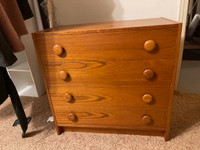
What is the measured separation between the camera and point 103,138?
1.05m

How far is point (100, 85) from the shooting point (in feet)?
3.04

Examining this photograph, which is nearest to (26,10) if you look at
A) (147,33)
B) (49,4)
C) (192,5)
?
(49,4)

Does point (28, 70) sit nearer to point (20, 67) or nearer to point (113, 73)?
point (20, 67)

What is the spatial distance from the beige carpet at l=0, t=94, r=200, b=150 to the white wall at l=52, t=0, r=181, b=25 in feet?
2.37

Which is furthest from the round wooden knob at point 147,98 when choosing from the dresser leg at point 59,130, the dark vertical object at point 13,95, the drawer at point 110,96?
the dark vertical object at point 13,95

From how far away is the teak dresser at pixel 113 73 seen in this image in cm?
79

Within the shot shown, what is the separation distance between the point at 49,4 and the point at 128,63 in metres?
0.86

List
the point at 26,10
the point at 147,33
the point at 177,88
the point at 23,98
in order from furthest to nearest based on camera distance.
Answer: the point at 23,98 < the point at 177,88 < the point at 26,10 < the point at 147,33

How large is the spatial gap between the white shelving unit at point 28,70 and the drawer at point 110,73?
0.59 metres

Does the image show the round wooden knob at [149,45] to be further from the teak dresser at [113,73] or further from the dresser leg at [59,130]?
the dresser leg at [59,130]

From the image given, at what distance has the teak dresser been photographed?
79 centimetres

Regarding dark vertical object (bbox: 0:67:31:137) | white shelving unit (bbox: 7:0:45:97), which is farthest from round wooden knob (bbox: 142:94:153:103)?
white shelving unit (bbox: 7:0:45:97)

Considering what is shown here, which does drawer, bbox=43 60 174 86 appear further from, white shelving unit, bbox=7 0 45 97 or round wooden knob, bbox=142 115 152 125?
white shelving unit, bbox=7 0 45 97

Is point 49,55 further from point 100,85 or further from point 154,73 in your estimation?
point 154,73
